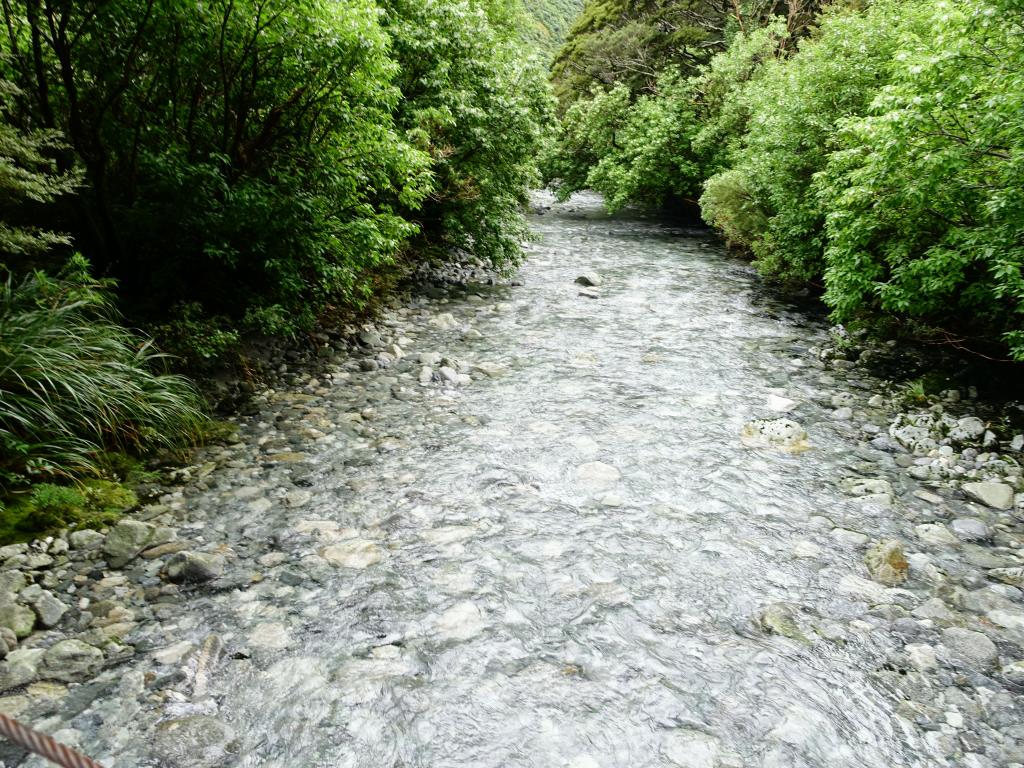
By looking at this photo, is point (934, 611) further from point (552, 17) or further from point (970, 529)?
point (552, 17)

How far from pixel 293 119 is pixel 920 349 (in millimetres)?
10856

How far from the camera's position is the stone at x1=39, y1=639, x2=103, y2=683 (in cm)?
377

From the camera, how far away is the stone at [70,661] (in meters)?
3.77

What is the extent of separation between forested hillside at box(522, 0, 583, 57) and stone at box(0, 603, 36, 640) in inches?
3675

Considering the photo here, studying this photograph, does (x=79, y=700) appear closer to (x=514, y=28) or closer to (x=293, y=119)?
(x=293, y=119)

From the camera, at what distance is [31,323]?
18.6 ft

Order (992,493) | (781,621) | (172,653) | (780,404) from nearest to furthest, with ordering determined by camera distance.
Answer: (172,653) → (781,621) → (992,493) → (780,404)

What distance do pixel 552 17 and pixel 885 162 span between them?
381 ft

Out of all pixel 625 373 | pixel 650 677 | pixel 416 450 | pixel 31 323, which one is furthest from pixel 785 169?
pixel 31 323

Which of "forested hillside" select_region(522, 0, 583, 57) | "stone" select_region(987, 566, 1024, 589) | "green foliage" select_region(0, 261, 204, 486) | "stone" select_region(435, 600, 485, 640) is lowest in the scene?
"stone" select_region(435, 600, 485, 640)

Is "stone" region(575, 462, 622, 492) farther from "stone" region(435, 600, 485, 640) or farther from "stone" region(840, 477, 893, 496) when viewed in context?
"stone" region(840, 477, 893, 496)

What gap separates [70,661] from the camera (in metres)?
3.85

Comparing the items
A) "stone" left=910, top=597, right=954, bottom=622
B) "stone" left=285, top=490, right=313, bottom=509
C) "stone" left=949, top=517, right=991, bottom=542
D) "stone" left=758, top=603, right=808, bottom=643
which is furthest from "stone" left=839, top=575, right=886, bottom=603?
"stone" left=285, top=490, right=313, bottom=509

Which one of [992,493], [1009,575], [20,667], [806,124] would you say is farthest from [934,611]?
[806,124]
